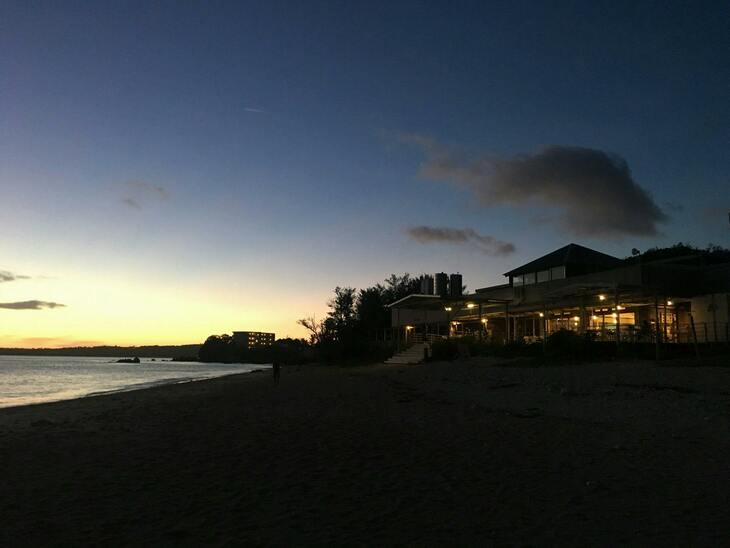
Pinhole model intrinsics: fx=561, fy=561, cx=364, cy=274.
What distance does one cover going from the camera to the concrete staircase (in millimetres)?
35016

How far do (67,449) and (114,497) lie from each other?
3.88 m

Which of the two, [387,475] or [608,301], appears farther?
[608,301]

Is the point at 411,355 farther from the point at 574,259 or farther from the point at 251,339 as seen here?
the point at 251,339

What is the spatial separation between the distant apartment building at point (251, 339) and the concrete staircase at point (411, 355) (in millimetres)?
127969

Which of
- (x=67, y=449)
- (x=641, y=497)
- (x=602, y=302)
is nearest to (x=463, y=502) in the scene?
(x=641, y=497)

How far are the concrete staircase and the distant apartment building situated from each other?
128 meters

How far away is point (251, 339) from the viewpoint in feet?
555

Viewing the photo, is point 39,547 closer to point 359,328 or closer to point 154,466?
point 154,466

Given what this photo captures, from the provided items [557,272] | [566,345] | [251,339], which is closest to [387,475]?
[566,345]

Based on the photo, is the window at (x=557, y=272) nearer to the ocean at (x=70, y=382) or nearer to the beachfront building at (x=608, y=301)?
the beachfront building at (x=608, y=301)

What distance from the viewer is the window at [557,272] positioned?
35.4 meters

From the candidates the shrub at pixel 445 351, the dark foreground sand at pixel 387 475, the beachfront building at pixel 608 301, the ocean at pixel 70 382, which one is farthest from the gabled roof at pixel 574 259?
the ocean at pixel 70 382

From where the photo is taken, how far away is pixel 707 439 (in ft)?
29.1

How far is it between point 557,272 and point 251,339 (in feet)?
468
